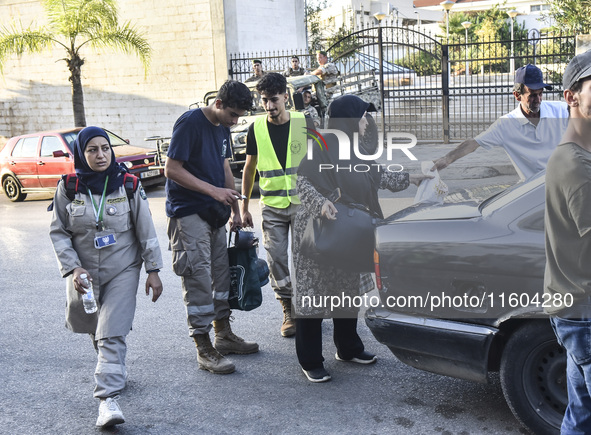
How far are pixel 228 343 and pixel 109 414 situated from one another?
53.1 inches

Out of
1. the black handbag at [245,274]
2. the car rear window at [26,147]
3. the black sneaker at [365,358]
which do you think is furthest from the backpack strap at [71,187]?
the car rear window at [26,147]

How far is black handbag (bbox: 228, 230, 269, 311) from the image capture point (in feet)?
16.3

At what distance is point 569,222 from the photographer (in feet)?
8.06

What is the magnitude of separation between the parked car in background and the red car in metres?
10.6

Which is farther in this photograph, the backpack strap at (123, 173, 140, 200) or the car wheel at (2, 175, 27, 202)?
the car wheel at (2, 175, 27, 202)

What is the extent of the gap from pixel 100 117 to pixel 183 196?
18.9m

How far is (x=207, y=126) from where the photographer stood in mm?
4770

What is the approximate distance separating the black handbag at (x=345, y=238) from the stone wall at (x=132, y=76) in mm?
17152

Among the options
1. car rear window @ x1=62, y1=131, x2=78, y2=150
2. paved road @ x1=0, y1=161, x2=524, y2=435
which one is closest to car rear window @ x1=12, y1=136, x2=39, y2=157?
car rear window @ x1=62, y1=131, x2=78, y2=150

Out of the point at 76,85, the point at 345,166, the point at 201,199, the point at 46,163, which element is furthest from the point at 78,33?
the point at 345,166

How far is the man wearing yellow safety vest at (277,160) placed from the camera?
495cm

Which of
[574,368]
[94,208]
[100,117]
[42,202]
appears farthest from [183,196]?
[100,117]

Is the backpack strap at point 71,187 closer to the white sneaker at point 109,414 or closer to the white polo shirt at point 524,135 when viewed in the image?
the white sneaker at point 109,414

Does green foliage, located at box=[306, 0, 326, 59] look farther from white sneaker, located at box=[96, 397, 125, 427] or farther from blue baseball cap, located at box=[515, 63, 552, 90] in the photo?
white sneaker, located at box=[96, 397, 125, 427]
